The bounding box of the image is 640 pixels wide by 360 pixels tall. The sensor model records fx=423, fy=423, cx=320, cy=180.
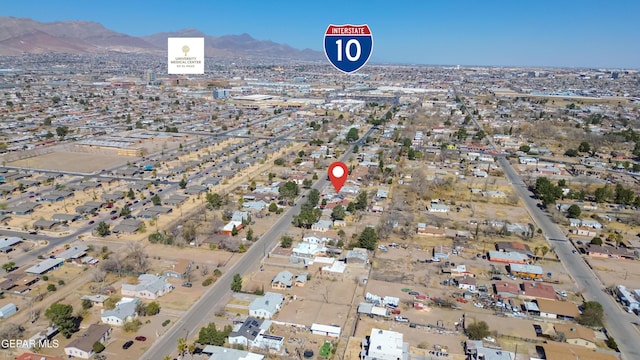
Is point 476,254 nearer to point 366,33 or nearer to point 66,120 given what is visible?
point 366,33

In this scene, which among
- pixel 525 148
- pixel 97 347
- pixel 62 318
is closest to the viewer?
pixel 97 347

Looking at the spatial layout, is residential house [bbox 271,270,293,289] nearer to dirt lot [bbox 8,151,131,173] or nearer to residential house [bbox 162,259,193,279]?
residential house [bbox 162,259,193,279]

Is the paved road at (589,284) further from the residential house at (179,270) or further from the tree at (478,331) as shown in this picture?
the residential house at (179,270)

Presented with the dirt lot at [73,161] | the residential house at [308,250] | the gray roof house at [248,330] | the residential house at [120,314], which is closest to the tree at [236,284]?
the gray roof house at [248,330]

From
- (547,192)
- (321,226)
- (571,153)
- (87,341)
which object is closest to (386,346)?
(87,341)

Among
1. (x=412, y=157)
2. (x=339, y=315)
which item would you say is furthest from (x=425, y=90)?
(x=339, y=315)

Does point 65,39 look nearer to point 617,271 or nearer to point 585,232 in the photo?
point 585,232
